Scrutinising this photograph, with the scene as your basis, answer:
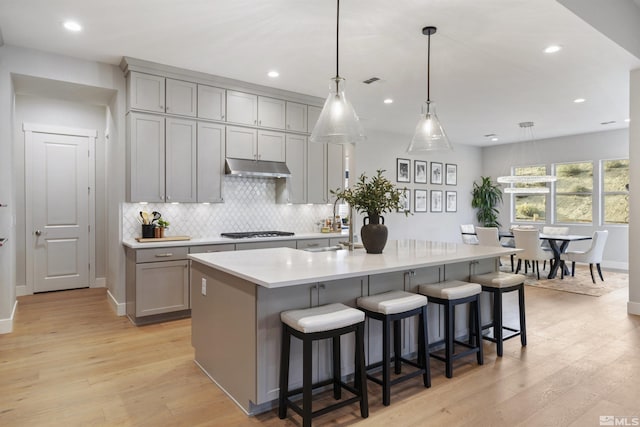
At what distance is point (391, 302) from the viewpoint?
8.30ft

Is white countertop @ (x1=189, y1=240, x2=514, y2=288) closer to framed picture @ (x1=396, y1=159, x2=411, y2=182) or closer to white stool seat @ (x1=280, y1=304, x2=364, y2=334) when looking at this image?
white stool seat @ (x1=280, y1=304, x2=364, y2=334)

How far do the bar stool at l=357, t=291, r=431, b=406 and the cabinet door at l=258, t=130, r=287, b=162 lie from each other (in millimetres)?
2995

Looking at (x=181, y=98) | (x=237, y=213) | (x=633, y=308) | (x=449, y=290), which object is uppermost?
(x=181, y=98)

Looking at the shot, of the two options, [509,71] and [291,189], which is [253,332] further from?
[509,71]

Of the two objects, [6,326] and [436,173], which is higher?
[436,173]

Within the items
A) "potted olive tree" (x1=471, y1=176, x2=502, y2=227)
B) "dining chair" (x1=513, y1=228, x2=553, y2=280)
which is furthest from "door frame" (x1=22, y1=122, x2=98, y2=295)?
"potted olive tree" (x1=471, y1=176, x2=502, y2=227)

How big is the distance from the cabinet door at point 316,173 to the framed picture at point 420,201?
3.51 m

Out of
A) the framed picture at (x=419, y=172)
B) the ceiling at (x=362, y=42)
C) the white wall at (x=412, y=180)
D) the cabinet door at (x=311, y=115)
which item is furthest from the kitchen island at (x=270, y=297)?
the framed picture at (x=419, y=172)

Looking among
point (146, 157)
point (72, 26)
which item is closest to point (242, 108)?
point (146, 157)

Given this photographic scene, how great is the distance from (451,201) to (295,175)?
5319 millimetres

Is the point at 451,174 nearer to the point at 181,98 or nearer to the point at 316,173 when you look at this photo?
the point at 316,173

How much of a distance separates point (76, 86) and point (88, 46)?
2.05 feet

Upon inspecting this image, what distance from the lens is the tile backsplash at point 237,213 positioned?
182 inches

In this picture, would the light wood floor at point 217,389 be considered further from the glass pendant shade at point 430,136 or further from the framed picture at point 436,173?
the framed picture at point 436,173
